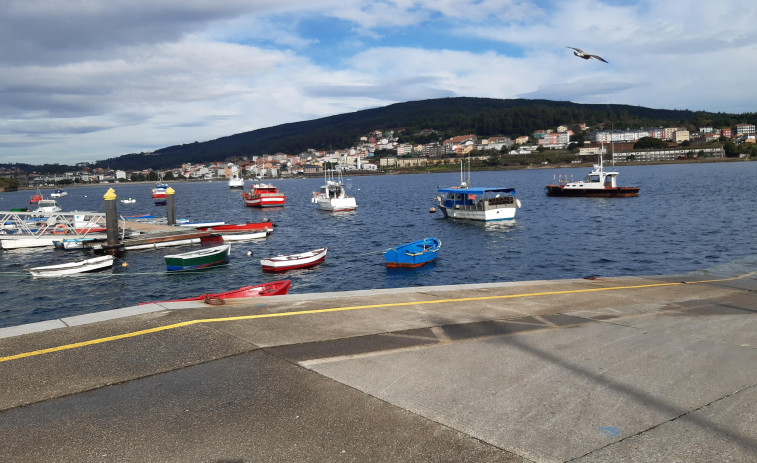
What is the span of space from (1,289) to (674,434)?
95.9ft

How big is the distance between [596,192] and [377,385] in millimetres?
74411

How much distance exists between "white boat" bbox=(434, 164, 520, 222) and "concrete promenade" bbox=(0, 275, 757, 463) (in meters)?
39.8

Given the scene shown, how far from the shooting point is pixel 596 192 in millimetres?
74312

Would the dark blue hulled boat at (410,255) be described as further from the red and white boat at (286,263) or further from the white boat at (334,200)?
the white boat at (334,200)

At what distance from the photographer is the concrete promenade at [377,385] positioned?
476 cm

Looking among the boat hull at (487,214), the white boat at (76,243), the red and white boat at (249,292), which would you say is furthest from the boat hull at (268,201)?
the red and white boat at (249,292)

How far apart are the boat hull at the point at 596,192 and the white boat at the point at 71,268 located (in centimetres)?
6197

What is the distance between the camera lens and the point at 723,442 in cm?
483

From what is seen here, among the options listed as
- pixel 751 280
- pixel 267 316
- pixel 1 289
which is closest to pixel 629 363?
pixel 267 316

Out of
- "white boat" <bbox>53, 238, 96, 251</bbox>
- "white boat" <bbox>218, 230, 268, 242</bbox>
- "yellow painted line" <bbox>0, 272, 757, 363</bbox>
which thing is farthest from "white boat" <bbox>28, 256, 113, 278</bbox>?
"yellow painted line" <bbox>0, 272, 757, 363</bbox>

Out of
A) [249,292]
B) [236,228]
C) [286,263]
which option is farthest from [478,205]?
[249,292]

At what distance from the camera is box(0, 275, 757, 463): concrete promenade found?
4762mm

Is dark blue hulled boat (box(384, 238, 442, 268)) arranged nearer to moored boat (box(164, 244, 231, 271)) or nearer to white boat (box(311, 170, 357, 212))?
moored boat (box(164, 244, 231, 271))

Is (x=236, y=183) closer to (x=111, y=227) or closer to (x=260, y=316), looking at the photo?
(x=111, y=227)
